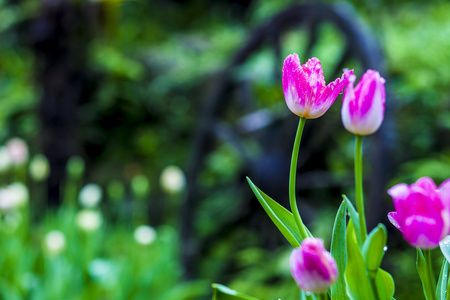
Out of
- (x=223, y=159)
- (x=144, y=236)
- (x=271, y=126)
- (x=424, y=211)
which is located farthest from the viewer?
(x=223, y=159)

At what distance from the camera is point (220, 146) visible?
2.52 m

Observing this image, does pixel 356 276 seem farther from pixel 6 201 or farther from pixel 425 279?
pixel 6 201

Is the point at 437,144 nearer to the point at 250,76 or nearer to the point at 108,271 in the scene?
the point at 250,76

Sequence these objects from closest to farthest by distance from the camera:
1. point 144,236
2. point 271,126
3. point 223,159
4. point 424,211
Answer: point 424,211
point 144,236
point 271,126
point 223,159

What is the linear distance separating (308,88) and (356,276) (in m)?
0.12

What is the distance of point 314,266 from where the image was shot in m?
0.28

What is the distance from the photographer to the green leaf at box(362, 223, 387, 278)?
0.98ft

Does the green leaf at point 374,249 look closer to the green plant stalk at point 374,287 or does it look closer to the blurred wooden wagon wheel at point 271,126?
the green plant stalk at point 374,287

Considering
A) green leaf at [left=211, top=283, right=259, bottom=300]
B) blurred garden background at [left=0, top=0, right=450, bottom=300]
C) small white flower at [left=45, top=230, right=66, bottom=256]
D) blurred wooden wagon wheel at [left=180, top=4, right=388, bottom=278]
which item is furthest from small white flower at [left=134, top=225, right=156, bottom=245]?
green leaf at [left=211, top=283, right=259, bottom=300]

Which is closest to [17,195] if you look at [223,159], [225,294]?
[223,159]

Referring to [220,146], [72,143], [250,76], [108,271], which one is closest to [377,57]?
[250,76]

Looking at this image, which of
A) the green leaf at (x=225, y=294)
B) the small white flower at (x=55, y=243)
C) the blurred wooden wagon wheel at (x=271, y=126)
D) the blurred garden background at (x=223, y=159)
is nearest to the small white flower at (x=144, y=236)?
the blurred garden background at (x=223, y=159)

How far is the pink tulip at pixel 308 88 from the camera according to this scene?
13.0 inches

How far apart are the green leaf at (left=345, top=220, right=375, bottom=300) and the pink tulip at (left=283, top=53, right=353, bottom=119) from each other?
8 centimetres
